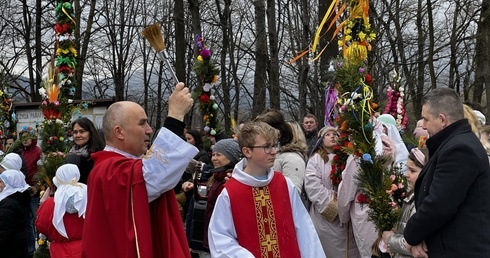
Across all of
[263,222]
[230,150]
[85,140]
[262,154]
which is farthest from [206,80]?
[263,222]

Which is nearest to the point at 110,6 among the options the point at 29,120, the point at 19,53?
the point at 19,53

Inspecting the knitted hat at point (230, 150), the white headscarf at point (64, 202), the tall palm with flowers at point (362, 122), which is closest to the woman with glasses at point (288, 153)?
the tall palm with flowers at point (362, 122)

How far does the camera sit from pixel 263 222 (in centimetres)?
474

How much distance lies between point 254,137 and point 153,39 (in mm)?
1312

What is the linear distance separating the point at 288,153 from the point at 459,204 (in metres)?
2.76

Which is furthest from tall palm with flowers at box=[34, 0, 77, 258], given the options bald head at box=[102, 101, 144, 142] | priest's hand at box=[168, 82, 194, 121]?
priest's hand at box=[168, 82, 194, 121]

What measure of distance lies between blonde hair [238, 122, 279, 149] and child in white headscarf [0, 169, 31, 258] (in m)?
3.38

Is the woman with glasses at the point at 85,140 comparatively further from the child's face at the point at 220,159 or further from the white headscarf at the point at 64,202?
the child's face at the point at 220,159

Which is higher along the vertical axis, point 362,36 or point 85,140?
point 362,36

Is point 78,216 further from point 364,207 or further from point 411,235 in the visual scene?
point 411,235

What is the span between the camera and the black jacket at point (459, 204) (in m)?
4.24

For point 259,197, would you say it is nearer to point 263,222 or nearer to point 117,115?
point 263,222

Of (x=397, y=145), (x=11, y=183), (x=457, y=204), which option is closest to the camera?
(x=457, y=204)

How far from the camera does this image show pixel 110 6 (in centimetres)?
3000
